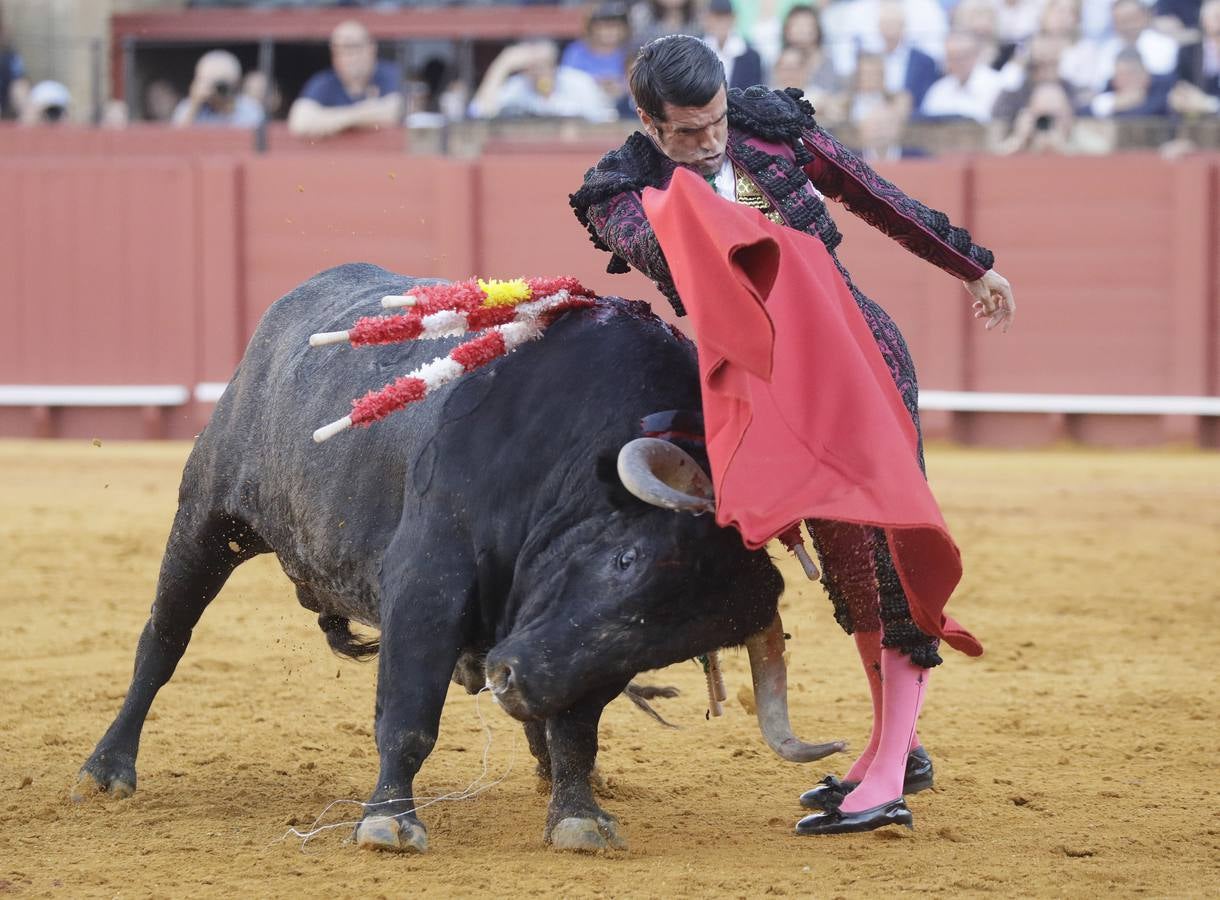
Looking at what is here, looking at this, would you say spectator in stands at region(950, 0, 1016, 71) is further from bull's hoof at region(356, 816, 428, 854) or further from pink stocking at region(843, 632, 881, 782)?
bull's hoof at region(356, 816, 428, 854)

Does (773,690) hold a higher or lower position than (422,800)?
higher

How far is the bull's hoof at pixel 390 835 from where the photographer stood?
9.04 ft

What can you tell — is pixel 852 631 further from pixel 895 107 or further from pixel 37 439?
pixel 37 439

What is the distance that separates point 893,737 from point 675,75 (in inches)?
45.2

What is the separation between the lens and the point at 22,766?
3.49 meters

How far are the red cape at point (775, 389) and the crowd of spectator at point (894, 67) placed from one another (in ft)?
20.3

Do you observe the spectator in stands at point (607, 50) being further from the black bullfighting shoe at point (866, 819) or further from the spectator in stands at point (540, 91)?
the black bullfighting shoe at point (866, 819)

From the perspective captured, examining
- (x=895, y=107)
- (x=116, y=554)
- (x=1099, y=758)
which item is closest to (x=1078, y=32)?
(x=895, y=107)

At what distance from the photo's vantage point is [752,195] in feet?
9.23

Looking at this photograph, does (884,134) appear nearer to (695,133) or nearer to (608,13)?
(608,13)

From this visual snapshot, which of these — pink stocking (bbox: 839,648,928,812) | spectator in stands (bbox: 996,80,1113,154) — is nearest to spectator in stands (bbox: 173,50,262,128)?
spectator in stands (bbox: 996,80,1113,154)

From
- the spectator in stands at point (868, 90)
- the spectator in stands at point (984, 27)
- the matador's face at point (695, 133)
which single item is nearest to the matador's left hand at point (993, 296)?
the matador's face at point (695, 133)

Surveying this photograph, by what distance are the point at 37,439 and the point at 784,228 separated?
8.35m

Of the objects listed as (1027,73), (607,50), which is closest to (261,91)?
(607,50)
